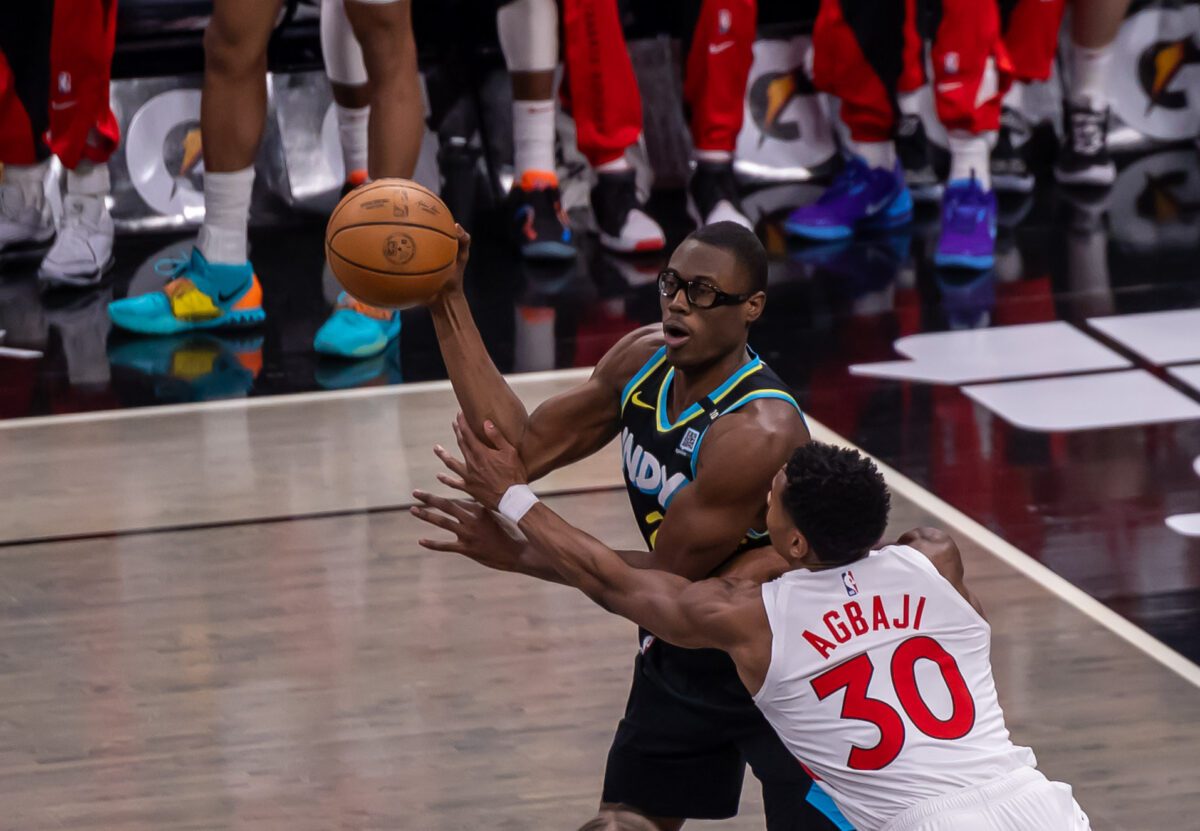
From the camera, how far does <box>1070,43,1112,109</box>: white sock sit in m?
7.34

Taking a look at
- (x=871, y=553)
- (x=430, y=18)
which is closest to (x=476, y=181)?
(x=430, y=18)

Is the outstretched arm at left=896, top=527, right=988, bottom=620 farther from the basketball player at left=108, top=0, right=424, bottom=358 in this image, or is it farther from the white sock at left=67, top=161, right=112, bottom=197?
the white sock at left=67, top=161, right=112, bottom=197

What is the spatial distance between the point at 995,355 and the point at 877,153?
1.52 meters

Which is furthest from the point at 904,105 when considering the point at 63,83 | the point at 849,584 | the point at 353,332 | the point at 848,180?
the point at 849,584

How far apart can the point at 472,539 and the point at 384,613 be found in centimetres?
121

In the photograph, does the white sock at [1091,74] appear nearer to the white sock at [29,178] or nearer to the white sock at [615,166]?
the white sock at [615,166]

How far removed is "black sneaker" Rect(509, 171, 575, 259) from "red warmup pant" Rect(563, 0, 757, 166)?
241 mm

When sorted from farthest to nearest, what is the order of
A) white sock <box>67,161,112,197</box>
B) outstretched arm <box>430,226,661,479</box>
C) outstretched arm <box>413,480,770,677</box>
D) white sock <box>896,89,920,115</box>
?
1. white sock <box>896,89,920,115</box>
2. white sock <box>67,161,112,197</box>
3. outstretched arm <box>430,226,661,479</box>
4. outstretched arm <box>413,480,770,677</box>

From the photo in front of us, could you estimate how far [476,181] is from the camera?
24.7ft

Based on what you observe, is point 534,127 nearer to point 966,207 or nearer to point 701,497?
point 966,207

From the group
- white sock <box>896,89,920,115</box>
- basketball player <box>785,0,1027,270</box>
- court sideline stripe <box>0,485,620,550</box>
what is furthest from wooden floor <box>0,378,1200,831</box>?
white sock <box>896,89,920,115</box>

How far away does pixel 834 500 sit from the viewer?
2.49 metres

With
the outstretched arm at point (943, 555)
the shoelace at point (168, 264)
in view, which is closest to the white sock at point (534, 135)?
the shoelace at point (168, 264)

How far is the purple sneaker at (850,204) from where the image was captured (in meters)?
6.95
